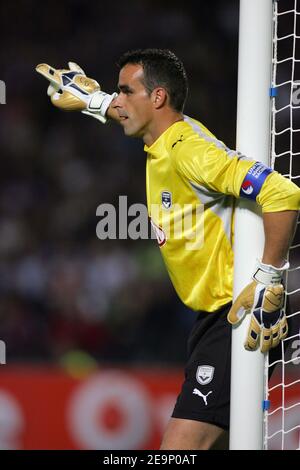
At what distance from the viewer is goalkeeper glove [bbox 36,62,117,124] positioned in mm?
3801

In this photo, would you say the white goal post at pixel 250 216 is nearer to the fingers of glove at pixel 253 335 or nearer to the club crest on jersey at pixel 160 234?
the fingers of glove at pixel 253 335

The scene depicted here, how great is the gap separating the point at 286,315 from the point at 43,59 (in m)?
6.02

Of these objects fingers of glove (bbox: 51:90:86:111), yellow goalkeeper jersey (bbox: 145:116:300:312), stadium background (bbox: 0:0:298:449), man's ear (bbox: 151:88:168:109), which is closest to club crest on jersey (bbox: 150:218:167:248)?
yellow goalkeeper jersey (bbox: 145:116:300:312)

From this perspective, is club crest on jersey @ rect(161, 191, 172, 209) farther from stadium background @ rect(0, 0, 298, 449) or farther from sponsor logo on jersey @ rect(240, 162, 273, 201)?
stadium background @ rect(0, 0, 298, 449)

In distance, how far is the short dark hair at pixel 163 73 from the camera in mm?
3449

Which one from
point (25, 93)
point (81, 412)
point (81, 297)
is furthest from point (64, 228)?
point (81, 412)

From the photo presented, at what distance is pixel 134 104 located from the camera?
345cm

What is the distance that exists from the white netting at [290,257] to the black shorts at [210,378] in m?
0.16

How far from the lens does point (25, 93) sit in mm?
8711

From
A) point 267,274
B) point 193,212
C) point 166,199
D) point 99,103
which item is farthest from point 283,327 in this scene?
point 99,103

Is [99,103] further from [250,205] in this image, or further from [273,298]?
[273,298]

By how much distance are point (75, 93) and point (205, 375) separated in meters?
1.32

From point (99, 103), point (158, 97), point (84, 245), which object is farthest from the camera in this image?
point (84, 245)
